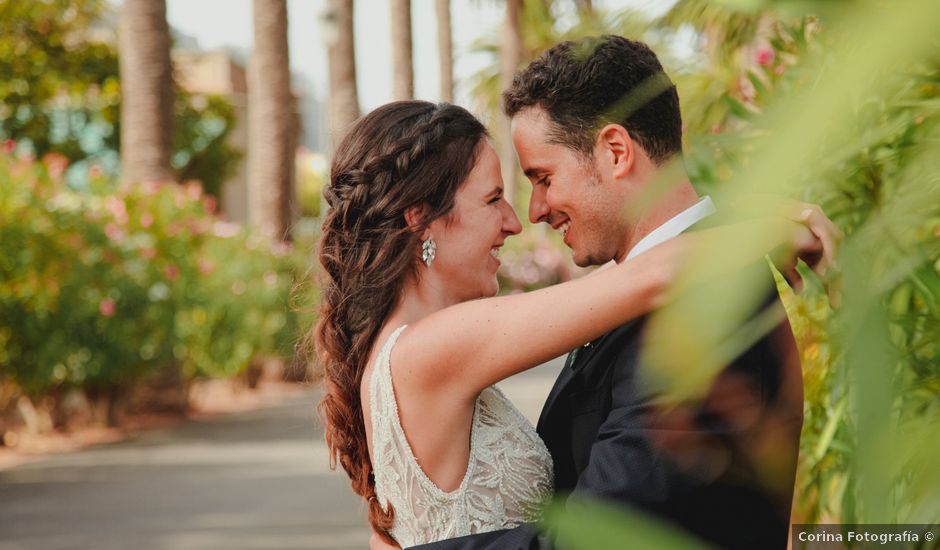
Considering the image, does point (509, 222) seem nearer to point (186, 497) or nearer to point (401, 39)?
point (186, 497)

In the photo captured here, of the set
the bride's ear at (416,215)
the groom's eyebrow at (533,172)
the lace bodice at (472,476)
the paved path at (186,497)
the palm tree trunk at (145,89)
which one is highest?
the palm tree trunk at (145,89)

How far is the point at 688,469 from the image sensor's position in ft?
5.92

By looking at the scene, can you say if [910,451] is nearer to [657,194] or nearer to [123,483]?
[657,194]

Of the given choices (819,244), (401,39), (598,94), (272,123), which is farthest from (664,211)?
(401,39)

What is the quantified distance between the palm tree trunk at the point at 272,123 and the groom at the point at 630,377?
1232 cm

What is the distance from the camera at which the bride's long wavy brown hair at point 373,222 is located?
2543 mm

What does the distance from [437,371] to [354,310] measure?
0.44 meters

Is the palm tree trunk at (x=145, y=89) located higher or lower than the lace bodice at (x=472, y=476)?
higher

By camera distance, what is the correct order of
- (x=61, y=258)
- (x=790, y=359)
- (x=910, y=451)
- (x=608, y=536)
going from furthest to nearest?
(x=61, y=258) < (x=790, y=359) < (x=910, y=451) < (x=608, y=536)

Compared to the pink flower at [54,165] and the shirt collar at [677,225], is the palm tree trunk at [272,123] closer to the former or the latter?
the pink flower at [54,165]

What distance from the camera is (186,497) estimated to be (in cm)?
755

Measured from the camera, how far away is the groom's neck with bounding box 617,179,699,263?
2.28 metres

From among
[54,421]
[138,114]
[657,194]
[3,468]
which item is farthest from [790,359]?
[138,114]

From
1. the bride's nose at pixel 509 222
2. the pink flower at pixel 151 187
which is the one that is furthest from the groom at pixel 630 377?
the pink flower at pixel 151 187
